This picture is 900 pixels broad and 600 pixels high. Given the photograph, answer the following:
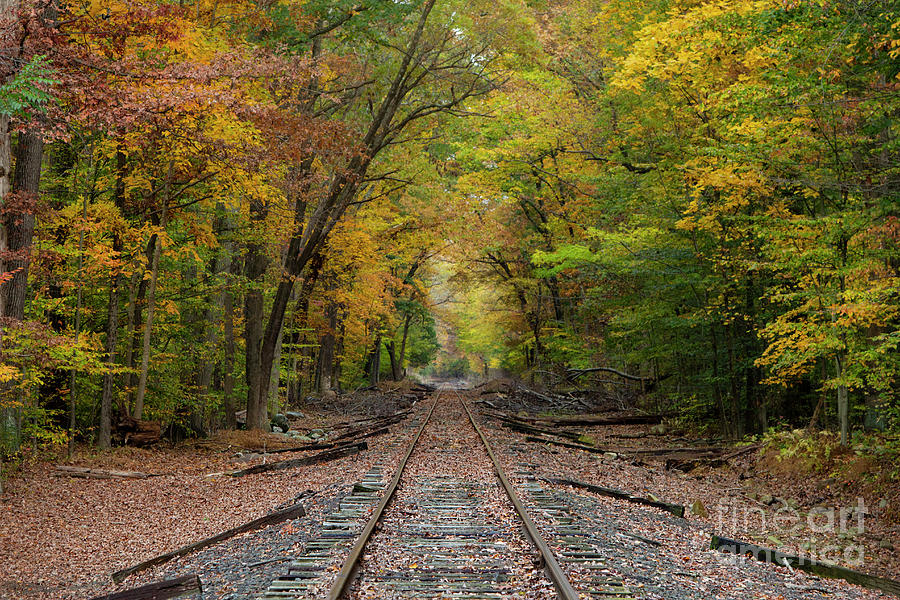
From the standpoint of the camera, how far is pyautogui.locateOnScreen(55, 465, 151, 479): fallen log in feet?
40.4

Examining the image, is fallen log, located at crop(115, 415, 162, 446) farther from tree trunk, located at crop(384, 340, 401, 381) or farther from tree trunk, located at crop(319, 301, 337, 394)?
tree trunk, located at crop(384, 340, 401, 381)

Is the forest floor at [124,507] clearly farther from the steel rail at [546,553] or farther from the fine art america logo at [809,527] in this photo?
the fine art america logo at [809,527]

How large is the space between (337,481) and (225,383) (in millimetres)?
9324

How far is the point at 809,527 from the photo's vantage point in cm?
953

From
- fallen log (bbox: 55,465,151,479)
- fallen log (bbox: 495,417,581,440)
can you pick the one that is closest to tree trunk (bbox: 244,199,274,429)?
fallen log (bbox: 55,465,151,479)

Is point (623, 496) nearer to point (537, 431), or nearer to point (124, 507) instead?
point (124, 507)

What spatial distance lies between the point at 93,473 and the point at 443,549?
889 centimetres

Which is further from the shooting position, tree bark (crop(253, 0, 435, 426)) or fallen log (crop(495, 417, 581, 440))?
fallen log (crop(495, 417, 581, 440))

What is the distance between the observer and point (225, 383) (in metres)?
19.0

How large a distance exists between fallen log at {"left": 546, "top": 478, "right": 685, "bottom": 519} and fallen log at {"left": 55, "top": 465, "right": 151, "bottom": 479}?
7.96 metres

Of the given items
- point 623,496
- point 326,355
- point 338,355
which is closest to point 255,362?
point 623,496

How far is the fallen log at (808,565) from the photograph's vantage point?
6574mm

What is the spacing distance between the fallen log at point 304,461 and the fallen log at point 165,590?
7.28 metres

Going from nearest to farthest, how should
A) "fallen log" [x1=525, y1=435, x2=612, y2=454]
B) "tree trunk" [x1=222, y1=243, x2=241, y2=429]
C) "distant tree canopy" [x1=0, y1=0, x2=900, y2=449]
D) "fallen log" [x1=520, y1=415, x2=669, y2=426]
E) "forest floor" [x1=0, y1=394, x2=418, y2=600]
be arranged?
"forest floor" [x1=0, y1=394, x2=418, y2=600] < "distant tree canopy" [x1=0, y1=0, x2=900, y2=449] < "fallen log" [x1=525, y1=435, x2=612, y2=454] < "tree trunk" [x1=222, y1=243, x2=241, y2=429] < "fallen log" [x1=520, y1=415, x2=669, y2=426]
